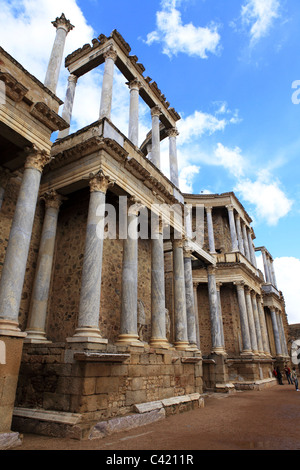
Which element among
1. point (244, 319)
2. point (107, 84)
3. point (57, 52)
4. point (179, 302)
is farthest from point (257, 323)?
point (57, 52)

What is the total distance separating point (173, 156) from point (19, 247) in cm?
997

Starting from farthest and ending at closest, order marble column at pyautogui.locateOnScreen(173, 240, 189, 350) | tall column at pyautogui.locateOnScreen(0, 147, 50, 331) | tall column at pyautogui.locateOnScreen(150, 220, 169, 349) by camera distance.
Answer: marble column at pyautogui.locateOnScreen(173, 240, 189, 350)
tall column at pyautogui.locateOnScreen(150, 220, 169, 349)
tall column at pyautogui.locateOnScreen(0, 147, 50, 331)

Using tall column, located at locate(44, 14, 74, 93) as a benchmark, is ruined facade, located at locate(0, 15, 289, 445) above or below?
below

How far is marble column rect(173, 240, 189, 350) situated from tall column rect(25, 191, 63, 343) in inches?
204

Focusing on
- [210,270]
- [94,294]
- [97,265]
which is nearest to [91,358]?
[94,294]

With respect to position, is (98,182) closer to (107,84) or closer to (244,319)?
(107,84)

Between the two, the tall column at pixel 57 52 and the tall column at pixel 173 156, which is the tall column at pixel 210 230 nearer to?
the tall column at pixel 173 156

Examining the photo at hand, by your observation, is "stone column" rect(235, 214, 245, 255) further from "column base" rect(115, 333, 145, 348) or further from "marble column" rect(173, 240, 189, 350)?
"column base" rect(115, 333, 145, 348)

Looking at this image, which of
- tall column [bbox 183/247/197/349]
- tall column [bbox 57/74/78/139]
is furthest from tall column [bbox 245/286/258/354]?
tall column [bbox 57/74/78/139]

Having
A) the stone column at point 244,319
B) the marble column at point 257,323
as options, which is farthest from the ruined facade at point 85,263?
the marble column at point 257,323

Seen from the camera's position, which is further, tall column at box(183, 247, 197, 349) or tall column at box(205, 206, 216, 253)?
tall column at box(205, 206, 216, 253)

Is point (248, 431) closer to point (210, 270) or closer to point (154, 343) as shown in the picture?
point (154, 343)

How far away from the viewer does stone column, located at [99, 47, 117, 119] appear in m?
9.84

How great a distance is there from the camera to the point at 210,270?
1800cm
